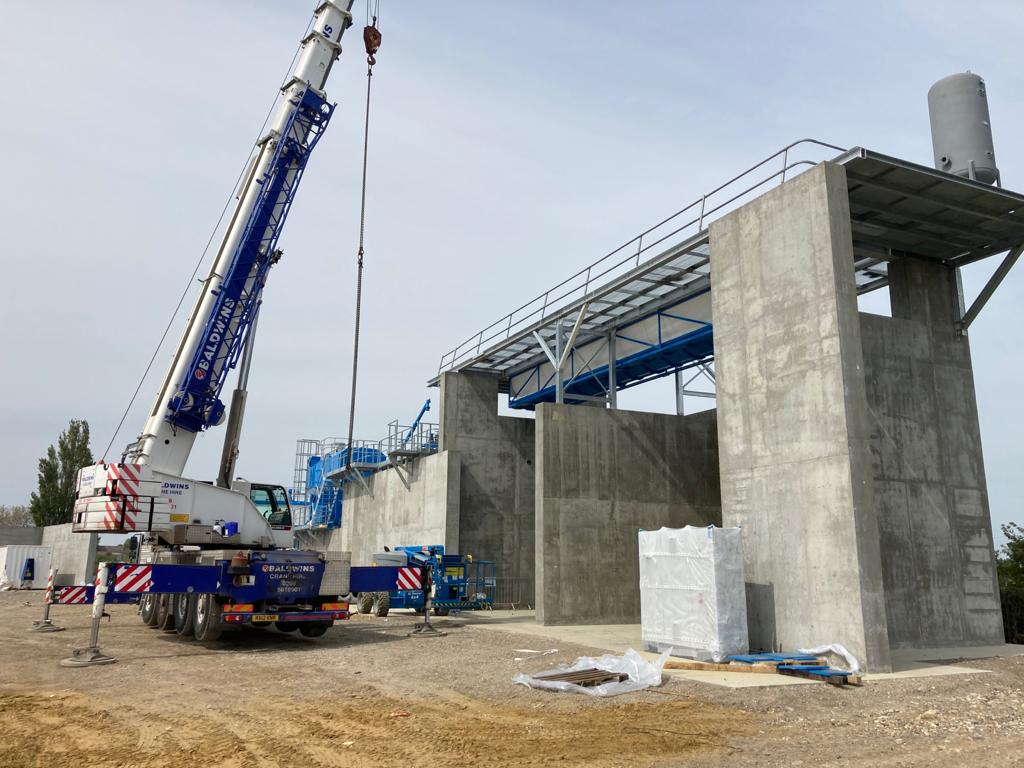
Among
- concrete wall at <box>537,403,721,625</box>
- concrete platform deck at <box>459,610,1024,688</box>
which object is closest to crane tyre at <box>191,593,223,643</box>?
concrete platform deck at <box>459,610,1024,688</box>

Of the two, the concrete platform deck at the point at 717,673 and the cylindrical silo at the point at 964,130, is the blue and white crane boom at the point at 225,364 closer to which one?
the concrete platform deck at the point at 717,673

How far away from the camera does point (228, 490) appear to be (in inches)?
636

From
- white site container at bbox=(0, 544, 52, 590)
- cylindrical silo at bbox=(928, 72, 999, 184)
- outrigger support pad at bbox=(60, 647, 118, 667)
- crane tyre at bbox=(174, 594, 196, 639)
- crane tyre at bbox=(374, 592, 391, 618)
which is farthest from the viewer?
white site container at bbox=(0, 544, 52, 590)

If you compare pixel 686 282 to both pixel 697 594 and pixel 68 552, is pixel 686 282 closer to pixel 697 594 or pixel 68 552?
pixel 697 594

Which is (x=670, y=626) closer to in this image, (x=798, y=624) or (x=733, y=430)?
(x=798, y=624)

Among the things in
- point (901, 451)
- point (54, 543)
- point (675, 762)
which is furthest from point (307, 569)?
point (54, 543)

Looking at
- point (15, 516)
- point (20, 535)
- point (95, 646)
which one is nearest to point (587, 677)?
point (95, 646)

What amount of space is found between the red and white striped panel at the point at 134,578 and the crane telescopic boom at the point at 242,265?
8.35 feet

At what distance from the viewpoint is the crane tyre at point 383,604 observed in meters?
21.7

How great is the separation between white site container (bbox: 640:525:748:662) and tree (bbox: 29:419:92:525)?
46259 mm

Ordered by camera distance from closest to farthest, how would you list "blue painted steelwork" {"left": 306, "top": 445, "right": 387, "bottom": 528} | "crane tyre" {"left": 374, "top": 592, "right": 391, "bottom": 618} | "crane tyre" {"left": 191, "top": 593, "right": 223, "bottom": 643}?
1. "crane tyre" {"left": 191, "top": 593, "right": 223, "bottom": 643}
2. "crane tyre" {"left": 374, "top": 592, "right": 391, "bottom": 618}
3. "blue painted steelwork" {"left": 306, "top": 445, "right": 387, "bottom": 528}

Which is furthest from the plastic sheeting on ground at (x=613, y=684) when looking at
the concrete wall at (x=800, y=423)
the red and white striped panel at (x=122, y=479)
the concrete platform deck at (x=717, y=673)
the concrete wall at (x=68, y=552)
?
the concrete wall at (x=68, y=552)

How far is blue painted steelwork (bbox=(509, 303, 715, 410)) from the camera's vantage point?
68.5 feet

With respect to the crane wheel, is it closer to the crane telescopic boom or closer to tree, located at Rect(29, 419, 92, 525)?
the crane telescopic boom
